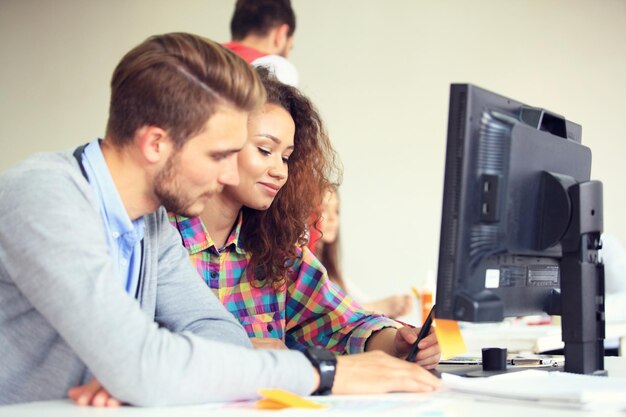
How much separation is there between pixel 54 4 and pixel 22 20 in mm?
179

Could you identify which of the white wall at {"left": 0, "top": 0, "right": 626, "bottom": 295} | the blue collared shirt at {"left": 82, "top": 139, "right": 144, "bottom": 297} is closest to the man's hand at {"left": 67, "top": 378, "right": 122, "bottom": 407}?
the blue collared shirt at {"left": 82, "top": 139, "right": 144, "bottom": 297}

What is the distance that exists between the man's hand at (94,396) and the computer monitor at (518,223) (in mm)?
466

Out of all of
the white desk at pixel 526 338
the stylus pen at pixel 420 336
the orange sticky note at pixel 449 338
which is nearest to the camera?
the orange sticky note at pixel 449 338

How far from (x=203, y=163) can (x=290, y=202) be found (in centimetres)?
62

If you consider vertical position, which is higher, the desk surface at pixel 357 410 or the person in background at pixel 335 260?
the person in background at pixel 335 260

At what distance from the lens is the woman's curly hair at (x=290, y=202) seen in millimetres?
1802

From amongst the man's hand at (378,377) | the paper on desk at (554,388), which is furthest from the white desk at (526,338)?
the man's hand at (378,377)

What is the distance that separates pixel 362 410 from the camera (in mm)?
1049

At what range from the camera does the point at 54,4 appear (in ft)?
14.4

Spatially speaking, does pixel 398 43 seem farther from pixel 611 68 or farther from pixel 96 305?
pixel 96 305

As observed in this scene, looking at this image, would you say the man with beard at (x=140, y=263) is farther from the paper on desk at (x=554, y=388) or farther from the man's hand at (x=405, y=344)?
the man's hand at (x=405, y=344)

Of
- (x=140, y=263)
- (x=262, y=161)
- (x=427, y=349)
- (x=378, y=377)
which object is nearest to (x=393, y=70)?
(x=262, y=161)

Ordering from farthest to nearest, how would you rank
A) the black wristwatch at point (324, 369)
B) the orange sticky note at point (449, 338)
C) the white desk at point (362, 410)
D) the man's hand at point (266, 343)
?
the man's hand at point (266, 343) → the orange sticky note at point (449, 338) → the black wristwatch at point (324, 369) → the white desk at point (362, 410)

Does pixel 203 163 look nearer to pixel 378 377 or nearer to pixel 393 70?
pixel 378 377
